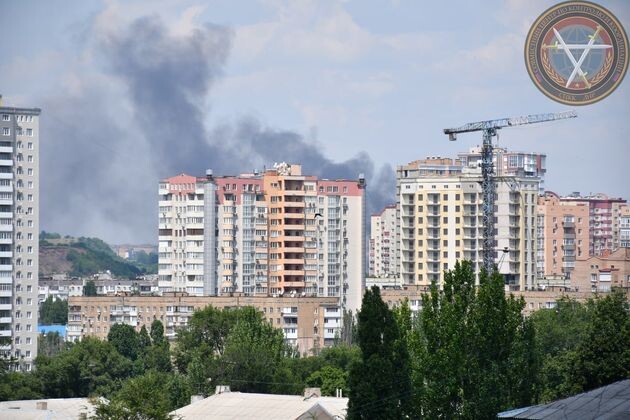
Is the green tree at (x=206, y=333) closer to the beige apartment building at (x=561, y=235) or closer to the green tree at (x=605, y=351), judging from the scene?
the green tree at (x=605, y=351)

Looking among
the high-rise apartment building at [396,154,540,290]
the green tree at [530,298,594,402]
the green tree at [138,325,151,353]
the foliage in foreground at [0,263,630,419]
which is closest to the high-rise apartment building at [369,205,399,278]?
the high-rise apartment building at [396,154,540,290]

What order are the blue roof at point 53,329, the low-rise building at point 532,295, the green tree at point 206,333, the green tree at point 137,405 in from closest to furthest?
the green tree at point 137,405 → the green tree at point 206,333 → the low-rise building at point 532,295 → the blue roof at point 53,329

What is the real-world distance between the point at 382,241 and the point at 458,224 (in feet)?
199

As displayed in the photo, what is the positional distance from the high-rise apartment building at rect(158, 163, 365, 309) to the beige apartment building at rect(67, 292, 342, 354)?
23.6ft

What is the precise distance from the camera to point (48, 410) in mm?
51375

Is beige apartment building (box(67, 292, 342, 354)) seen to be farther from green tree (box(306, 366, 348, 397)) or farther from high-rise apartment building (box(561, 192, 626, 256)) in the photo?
high-rise apartment building (box(561, 192, 626, 256))

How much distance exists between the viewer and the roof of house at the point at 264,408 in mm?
47156

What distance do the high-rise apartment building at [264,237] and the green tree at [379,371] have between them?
229 ft

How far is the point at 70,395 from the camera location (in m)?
74.2

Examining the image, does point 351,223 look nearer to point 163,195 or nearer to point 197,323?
point 163,195

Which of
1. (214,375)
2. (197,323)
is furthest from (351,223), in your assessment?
(214,375)

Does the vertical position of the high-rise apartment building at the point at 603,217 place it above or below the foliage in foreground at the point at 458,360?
above

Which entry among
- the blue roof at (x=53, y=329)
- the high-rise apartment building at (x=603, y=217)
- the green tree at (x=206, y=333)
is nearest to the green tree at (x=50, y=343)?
the blue roof at (x=53, y=329)

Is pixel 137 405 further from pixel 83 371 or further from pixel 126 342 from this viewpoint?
pixel 126 342
